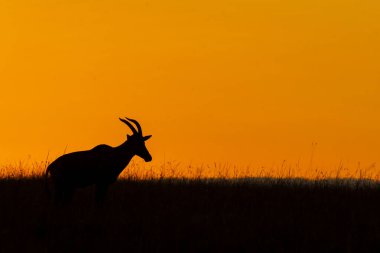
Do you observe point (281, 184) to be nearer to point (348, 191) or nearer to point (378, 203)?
point (348, 191)

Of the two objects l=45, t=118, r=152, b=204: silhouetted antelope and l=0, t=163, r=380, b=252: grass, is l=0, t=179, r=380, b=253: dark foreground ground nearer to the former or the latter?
l=0, t=163, r=380, b=252: grass

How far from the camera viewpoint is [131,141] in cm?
1669

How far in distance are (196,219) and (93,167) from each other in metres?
3.43

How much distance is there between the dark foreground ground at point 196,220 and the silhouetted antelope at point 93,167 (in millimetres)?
356

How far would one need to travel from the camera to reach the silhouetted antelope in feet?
50.7

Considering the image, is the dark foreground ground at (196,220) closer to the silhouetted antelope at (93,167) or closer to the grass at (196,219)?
the grass at (196,219)

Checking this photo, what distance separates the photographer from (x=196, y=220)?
1286cm

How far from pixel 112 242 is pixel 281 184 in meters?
8.70

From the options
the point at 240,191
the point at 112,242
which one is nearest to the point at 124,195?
the point at 240,191

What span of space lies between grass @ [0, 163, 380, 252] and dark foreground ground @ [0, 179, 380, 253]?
13 mm

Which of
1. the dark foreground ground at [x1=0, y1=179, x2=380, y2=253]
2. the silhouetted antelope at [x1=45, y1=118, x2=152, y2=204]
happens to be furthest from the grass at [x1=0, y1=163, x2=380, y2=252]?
the silhouetted antelope at [x1=45, y1=118, x2=152, y2=204]

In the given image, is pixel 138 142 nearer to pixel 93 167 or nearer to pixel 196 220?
pixel 93 167

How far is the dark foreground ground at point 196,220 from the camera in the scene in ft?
36.0

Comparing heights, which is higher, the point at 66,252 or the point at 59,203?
the point at 59,203
